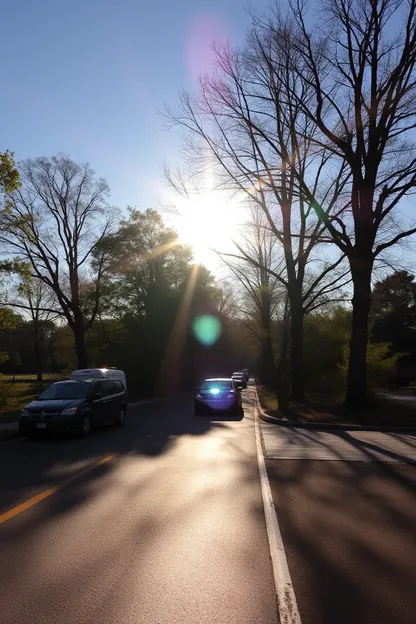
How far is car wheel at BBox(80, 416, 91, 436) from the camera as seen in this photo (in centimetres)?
1617

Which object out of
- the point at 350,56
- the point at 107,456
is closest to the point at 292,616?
the point at 107,456

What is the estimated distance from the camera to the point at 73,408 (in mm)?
16016

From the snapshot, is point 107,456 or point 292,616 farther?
point 107,456

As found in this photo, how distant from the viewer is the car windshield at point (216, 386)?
83.3ft

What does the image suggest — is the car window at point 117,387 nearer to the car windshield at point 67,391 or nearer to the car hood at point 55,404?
the car windshield at point 67,391

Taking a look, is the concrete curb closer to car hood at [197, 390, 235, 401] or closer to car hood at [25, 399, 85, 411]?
car hood at [197, 390, 235, 401]

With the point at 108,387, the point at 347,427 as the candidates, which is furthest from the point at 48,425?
the point at 347,427

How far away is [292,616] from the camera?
446 centimetres

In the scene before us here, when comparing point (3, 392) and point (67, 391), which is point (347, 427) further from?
point (3, 392)

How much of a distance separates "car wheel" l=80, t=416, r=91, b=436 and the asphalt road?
133 inches

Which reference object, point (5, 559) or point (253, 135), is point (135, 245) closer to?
point (253, 135)

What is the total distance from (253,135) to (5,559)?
22.6 m

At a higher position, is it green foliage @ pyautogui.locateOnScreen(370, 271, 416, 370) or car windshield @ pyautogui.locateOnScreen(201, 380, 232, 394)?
green foliage @ pyautogui.locateOnScreen(370, 271, 416, 370)

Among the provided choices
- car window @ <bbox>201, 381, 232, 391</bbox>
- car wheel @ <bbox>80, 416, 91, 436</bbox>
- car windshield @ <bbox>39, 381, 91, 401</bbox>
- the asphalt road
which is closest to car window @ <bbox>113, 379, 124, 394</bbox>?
car windshield @ <bbox>39, 381, 91, 401</bbox>
